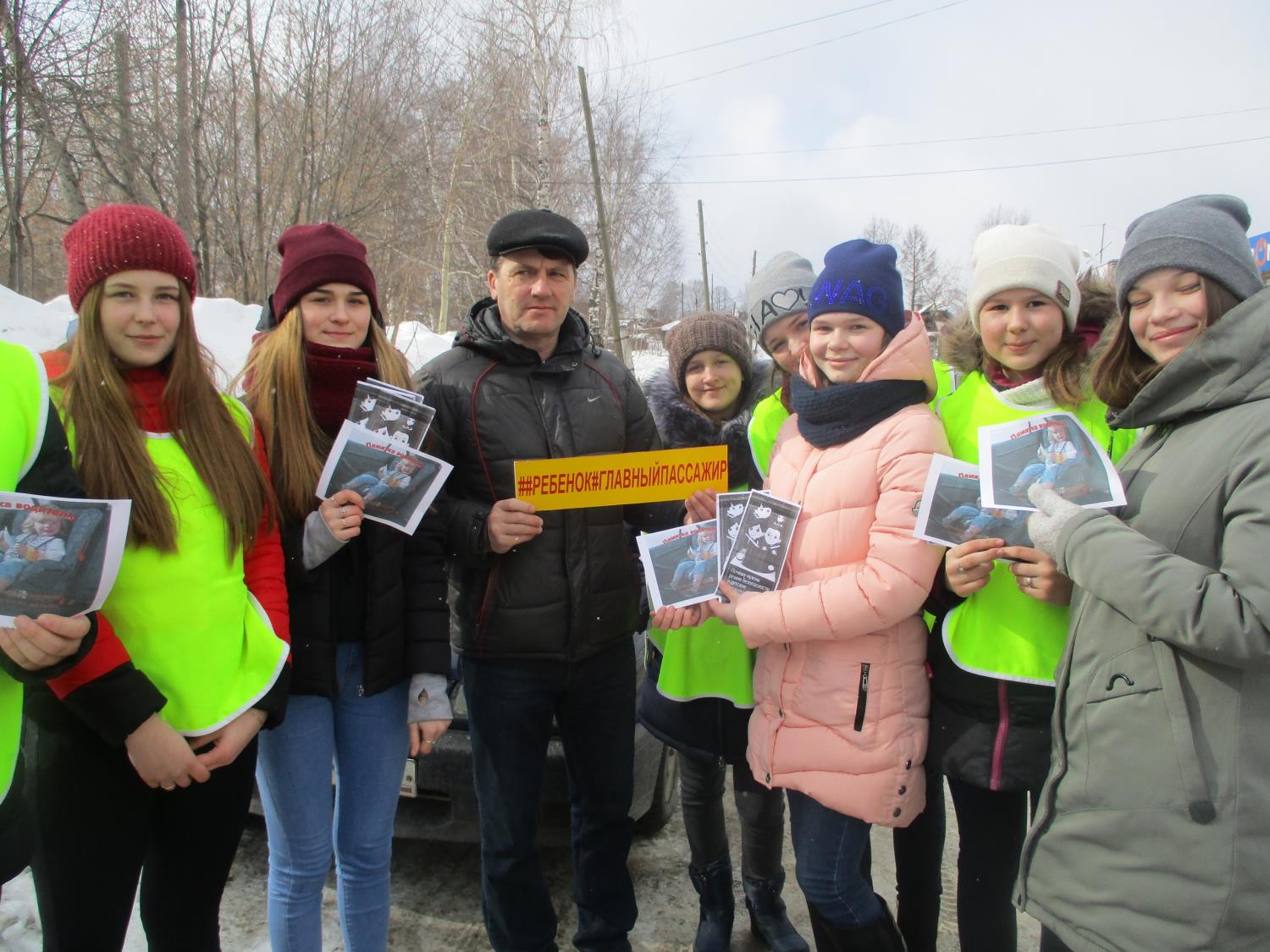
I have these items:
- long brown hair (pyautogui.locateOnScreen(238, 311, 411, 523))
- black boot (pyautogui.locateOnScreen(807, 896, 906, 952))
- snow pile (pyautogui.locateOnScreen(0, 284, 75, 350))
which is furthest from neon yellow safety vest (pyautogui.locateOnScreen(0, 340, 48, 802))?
snow pile (pyautogui.locateOnScreen(0, 284, 75, 350))

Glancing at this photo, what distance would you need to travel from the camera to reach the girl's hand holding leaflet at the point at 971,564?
1.80 metres

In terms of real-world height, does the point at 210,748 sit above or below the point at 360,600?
below

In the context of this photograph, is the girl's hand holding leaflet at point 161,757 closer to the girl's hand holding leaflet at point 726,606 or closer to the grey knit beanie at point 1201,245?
the girl's hand holding leaflet at point 726,606

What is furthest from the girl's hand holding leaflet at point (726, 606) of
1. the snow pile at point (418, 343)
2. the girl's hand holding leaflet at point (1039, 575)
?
the snow pile at point (418, 343)

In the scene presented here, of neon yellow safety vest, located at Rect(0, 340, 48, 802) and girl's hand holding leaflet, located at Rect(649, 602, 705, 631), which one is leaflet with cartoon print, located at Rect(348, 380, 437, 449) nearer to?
neon yellow safety vest, located at Rect(0, 340, 48, 802)

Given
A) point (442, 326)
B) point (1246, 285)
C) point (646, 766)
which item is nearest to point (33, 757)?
point (646, 766)

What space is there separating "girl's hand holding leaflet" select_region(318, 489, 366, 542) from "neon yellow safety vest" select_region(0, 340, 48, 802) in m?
0.60

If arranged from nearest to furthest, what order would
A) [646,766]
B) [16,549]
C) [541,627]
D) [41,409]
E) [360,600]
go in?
[16,549] → [41,409] → [360,600] → [541,627] → [646,766]

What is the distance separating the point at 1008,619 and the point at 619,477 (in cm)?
112

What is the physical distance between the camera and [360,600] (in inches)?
83.0

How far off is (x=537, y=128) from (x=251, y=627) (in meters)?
18.1

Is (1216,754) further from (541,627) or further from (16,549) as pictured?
(16,549)

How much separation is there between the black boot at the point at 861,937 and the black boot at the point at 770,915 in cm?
54

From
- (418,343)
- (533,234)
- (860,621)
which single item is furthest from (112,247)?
(418,343)
